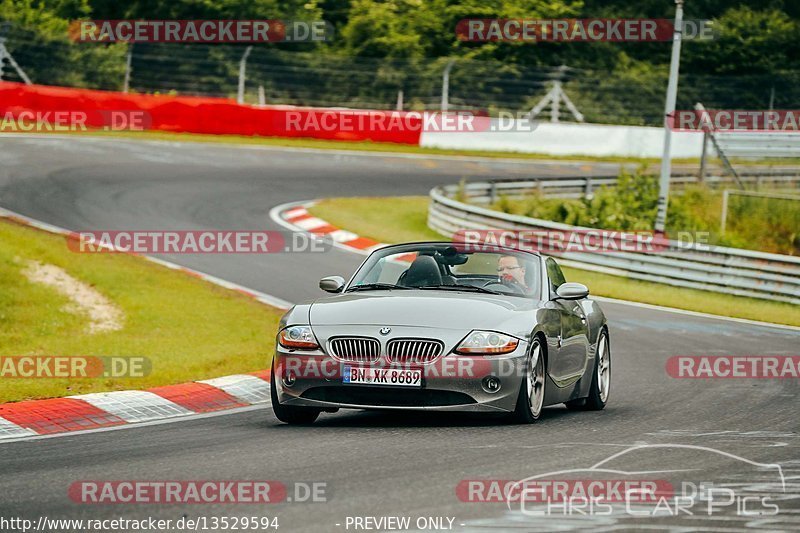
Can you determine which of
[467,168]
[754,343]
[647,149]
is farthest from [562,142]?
[754,343]

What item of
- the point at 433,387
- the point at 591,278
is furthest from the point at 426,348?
the point at 591,278

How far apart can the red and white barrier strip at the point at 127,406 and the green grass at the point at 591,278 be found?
10774 millimetres

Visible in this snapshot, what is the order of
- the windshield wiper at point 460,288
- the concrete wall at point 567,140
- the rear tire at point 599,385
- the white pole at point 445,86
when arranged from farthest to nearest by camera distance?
the white pole at point 445,86 < the concrete wall at point 567,140 < the rear tire at point 599,385 < the windshield wiper at point 460,288

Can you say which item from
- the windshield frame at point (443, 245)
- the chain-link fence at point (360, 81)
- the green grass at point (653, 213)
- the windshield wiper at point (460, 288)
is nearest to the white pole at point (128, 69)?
the chain-link fence at point (360, 81)

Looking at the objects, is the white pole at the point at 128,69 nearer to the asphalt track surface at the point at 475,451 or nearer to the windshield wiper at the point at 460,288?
the asphalt track surface at the point at 475,451

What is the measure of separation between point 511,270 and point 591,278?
42.4ft

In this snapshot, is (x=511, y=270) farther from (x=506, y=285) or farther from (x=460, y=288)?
(x=460, y=288)

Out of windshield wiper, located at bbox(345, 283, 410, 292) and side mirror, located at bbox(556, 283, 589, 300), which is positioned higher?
side mirror, located at bbox(556, 283, 589, 300)

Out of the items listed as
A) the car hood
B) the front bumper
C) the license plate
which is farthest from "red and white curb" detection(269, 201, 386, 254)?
the license plate

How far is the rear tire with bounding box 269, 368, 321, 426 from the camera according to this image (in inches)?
377

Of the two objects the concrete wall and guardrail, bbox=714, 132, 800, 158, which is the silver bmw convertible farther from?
the concrete wall

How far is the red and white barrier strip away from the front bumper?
1.54 m

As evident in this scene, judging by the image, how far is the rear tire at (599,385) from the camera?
11.3 m

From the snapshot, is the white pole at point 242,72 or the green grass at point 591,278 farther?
the white pole at point 242,72
